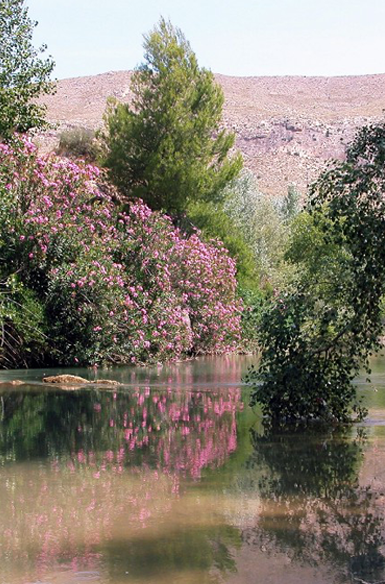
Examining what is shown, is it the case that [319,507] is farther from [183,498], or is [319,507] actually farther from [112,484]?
[112,484]

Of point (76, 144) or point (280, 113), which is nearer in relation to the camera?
point (76, 144)

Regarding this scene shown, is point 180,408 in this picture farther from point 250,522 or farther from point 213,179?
point 213,179

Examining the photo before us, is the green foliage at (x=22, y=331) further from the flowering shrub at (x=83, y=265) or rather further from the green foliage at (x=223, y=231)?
the green foliage at (x=223, y=231)

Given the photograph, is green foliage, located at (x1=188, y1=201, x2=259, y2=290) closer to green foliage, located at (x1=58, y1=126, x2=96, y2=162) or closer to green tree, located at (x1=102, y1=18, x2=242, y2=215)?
green tree, located at (x1=102, y1=18, x2=242, y2=215)

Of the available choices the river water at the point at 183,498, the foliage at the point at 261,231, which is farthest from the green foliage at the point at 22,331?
the foliage at the point at 261,231

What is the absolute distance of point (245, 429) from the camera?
1334 cm

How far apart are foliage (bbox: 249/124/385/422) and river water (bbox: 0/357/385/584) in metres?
0.58

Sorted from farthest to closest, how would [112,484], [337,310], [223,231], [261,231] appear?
1. [261,231]
2. [223,231]
3. [337,310]
4. [112,484]

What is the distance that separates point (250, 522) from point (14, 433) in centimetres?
609

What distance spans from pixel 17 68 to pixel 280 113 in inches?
4159

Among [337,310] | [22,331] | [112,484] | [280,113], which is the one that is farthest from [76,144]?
[280,113]

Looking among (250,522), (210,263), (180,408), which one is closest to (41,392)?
(180,408)

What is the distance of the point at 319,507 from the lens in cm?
838

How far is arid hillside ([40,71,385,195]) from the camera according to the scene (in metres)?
108
